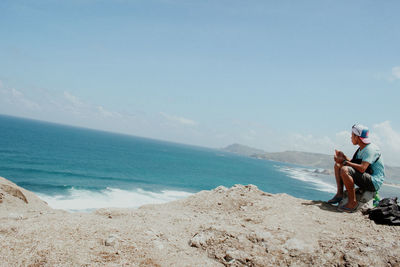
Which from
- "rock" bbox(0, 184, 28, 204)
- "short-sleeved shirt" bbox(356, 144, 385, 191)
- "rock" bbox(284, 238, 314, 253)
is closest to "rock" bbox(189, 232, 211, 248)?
"rock" bbox(284, 238, 314, 253)

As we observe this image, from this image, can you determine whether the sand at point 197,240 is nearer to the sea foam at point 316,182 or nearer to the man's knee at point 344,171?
the man's knee at point 344,171

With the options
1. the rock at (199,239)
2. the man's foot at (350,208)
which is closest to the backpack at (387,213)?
the man's foot at (350,208)

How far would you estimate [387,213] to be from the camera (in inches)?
282

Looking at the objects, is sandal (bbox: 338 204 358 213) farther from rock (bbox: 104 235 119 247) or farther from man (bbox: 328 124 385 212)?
rock (bbox: 104 235 119 247)

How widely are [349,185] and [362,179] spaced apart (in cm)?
47

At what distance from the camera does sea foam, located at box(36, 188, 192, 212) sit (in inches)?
1339

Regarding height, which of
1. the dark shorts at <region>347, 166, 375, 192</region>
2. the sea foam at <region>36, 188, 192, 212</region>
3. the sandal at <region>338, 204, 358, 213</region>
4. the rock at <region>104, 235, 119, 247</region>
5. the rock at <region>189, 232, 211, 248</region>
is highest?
the dark shorts at <region>347, 166, 375, 192</region>

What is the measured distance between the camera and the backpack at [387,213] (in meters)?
7.03

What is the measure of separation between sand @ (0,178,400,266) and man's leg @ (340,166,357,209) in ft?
1.24

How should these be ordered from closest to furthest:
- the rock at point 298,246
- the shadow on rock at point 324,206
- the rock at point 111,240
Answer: the rock at point 111,240
the rock at point 298,246
the shadow on rock at point 324,206

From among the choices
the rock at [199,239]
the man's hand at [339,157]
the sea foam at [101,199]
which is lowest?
the sea foam at [101,199]

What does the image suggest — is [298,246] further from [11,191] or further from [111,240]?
[11,191]

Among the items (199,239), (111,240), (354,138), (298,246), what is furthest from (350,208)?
(111,240)

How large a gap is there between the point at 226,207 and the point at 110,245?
4.68 meters
